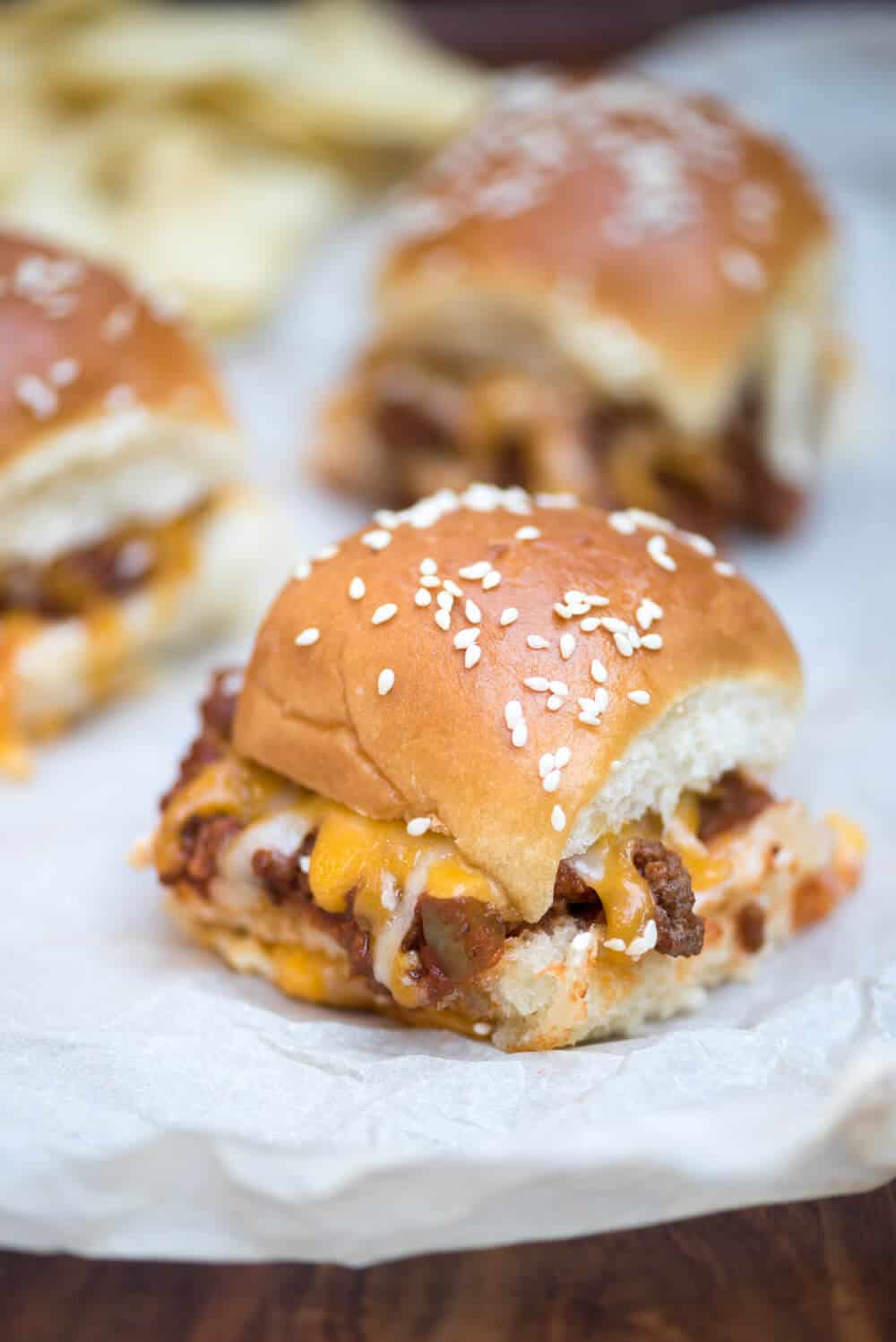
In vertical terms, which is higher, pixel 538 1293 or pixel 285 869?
pixel 285 869

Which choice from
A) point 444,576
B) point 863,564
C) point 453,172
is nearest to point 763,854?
point 444,576

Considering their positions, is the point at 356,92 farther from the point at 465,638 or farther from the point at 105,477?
the point at 465,638

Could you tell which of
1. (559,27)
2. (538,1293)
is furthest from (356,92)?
(538,1293)

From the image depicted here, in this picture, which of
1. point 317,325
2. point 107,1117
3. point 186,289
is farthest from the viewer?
point 317,325

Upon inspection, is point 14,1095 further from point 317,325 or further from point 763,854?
point 317,325

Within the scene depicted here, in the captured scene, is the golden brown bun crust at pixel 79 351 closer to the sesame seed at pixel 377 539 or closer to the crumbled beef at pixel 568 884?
the sesame seed at pixel 377 539
